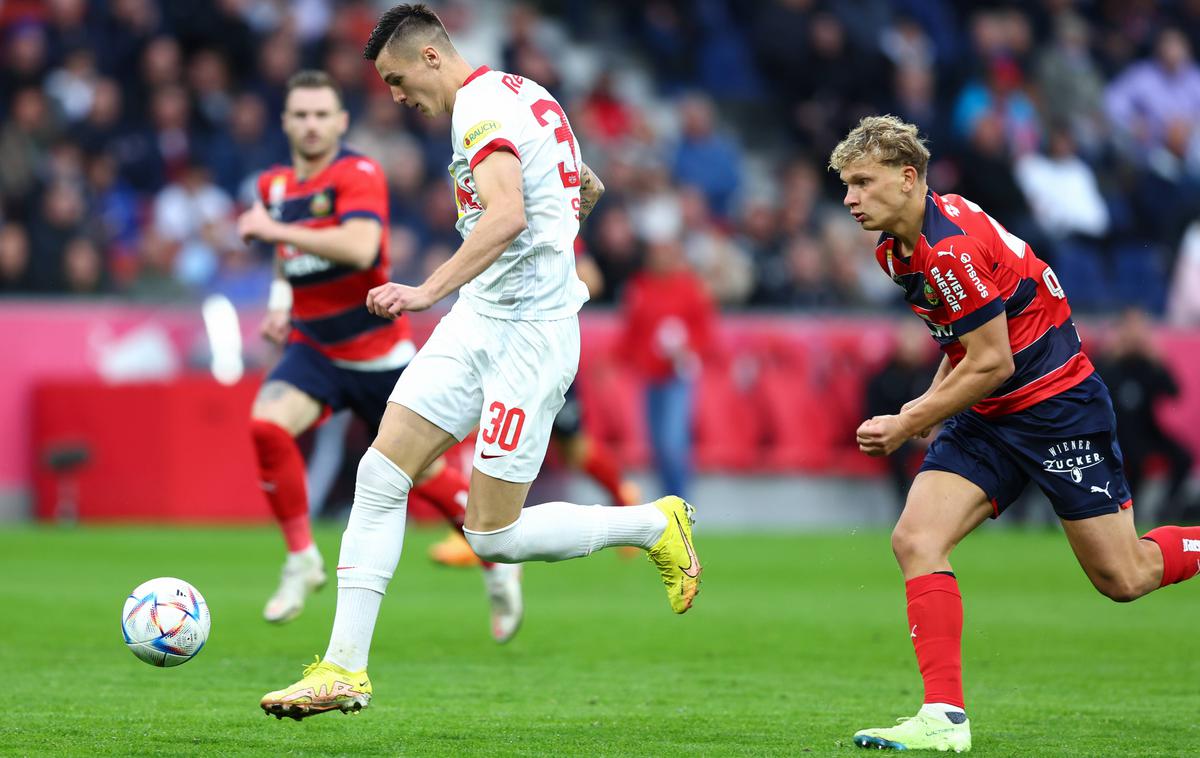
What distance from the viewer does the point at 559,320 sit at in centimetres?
645

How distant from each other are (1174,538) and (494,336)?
2.74 metres

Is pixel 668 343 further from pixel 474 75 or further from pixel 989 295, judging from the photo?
pixel 989 295

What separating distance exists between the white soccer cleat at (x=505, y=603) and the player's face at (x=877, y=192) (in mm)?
3203

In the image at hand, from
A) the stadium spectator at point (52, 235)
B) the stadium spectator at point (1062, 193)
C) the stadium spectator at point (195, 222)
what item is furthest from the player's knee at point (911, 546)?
the stadium spectator at point (1062, 193)

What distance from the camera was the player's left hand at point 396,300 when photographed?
5.76m

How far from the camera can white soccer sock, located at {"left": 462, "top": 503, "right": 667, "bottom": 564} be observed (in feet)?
21.1

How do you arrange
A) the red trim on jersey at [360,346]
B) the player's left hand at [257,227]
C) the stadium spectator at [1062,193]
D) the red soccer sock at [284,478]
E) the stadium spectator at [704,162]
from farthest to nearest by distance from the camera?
1. the stadium spectator at [1062,193]
2. the stadium spectator at [704,162]
3. the red trim on jersey at [360,346]
4. the red soccer sock at [284,478]
5. the player's left hand at [257,227]

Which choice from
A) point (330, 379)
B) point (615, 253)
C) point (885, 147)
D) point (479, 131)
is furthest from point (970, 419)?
point (615, 253)

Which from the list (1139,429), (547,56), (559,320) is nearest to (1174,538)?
(559,320)

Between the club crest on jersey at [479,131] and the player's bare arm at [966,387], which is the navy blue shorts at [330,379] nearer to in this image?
the club crest on jersey at [479,131]

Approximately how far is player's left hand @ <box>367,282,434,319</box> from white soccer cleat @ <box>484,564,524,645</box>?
3012 mm

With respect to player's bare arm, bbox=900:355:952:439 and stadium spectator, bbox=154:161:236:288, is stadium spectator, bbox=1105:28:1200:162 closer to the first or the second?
stadium spectator, bbox=154:161:236:288

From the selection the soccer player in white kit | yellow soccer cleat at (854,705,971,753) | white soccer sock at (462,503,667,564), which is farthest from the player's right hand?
yellow soccer cleat at (854,705,971,753)

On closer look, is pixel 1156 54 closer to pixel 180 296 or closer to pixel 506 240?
pixel 180 296
